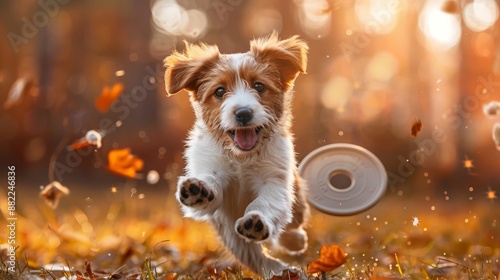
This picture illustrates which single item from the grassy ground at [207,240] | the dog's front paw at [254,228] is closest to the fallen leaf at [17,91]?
the grassy ground at [207,240]

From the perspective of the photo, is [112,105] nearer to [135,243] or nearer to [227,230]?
[135,243]

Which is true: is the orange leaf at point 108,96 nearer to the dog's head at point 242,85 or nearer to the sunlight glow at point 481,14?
the dog's head at point 242,85

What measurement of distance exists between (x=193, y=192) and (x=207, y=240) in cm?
106

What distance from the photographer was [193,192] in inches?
113

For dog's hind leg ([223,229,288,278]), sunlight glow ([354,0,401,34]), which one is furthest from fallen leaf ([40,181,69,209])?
sunlight glow ([354,0,401,34])

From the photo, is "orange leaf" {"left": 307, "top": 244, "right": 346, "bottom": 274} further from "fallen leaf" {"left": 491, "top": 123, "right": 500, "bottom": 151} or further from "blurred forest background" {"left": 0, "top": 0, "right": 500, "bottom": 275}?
"fallen leaf" {"left": 491, "top": 123, "right": 500, "bottom": 151}

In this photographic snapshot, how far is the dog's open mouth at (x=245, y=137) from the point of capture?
9.93 feet

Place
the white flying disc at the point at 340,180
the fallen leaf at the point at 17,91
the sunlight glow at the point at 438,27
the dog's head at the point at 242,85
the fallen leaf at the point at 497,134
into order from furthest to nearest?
the fallen leaf at the point at 17,91
the sunlight glow at the point at 438,27
the fallen leaf at the point at 497,134
the white flying disc at the point at 340,180
the dog's head at the point at 242,85

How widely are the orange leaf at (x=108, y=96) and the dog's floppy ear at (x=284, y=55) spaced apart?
1.50m

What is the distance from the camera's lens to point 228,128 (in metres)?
2.99

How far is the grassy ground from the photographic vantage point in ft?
10.9

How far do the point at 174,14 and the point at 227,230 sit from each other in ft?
5.73

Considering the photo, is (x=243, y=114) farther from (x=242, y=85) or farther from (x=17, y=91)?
(x=17, y=91)

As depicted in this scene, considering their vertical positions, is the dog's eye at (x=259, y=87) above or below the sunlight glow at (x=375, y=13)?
below
